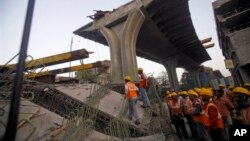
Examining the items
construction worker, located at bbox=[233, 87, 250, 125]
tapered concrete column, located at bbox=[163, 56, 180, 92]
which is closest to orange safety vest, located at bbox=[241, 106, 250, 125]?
construction worker, located at bbox=[233, 87, 250, 125]

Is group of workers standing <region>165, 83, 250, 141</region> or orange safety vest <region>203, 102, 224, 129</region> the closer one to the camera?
group of workers standing <region>165, 83, 250, 141</region>

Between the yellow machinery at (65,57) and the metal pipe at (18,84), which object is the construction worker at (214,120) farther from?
the yellow machinery at (65,57)

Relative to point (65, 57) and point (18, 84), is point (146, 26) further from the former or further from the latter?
point (18, 84)

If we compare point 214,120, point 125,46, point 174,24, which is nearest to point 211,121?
point 214,120

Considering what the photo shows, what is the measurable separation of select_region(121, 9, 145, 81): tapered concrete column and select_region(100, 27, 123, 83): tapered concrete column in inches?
27.1

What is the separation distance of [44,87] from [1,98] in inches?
88.1

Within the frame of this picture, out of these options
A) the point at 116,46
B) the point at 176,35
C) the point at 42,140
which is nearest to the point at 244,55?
the point at 176,35

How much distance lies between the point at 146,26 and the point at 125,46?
13.7 ft

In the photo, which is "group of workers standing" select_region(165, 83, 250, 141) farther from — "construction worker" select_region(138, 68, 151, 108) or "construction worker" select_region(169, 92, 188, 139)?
"construction worker" select_region(138, 68, 151, 108)

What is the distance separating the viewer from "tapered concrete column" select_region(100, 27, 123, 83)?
53.9 ft

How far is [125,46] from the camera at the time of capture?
656 inches

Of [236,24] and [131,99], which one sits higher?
[236,24]

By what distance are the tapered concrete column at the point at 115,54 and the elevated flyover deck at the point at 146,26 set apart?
9cm

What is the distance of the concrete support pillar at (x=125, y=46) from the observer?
16.0 meters
